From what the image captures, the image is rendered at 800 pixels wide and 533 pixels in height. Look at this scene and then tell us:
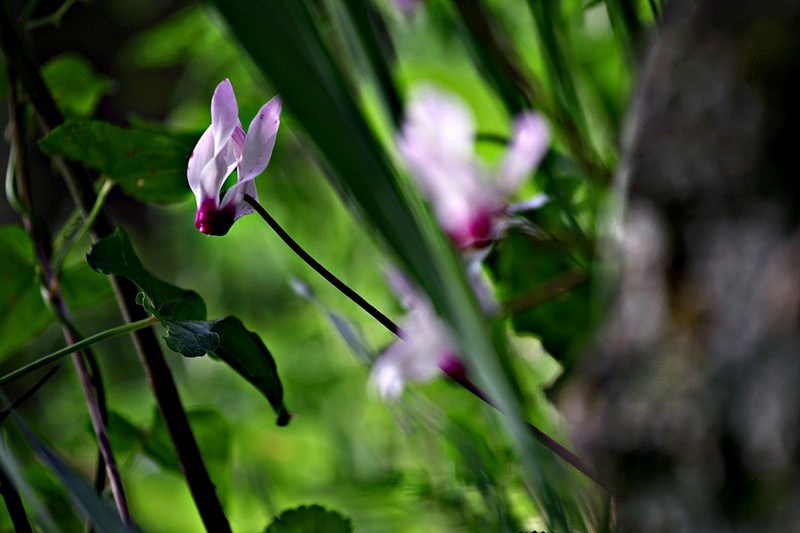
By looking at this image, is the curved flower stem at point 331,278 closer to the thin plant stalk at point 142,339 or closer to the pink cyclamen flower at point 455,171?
the thin plant stalk at point 142,339

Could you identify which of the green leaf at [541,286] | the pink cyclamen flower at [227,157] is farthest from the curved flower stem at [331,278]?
the green leaf at [541,286]

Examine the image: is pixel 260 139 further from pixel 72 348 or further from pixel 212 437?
pixel 212 437

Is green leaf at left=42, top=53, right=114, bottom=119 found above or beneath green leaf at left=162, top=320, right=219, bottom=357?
above

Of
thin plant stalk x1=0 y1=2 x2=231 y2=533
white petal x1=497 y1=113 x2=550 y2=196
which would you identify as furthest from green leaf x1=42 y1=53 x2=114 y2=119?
white petal x1=497 y1=113 x2=550 y2=196

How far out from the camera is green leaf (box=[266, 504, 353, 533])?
29 centimetres

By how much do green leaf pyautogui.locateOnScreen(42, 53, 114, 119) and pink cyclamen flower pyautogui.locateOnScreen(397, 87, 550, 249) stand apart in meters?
0.17

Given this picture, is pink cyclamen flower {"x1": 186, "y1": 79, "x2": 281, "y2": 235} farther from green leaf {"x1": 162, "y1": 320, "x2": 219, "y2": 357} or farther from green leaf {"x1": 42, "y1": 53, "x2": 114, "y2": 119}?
green leaf {"x1": 42, "y1": 53, "x2": 114, "y2": 119}

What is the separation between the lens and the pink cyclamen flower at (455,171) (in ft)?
1.55

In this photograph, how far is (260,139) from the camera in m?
0.27

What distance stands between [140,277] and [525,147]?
0.23m

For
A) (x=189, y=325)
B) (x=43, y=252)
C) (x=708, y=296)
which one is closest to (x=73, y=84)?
(x=43, y=252)

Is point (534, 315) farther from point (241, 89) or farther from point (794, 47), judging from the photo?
point (241, 89)

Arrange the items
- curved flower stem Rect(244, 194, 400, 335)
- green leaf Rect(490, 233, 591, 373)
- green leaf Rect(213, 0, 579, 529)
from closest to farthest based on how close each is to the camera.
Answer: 1. green leaf Rect(213, 0, 579, 529)
2. curved flower stem Rect(244, 194, 400, 335)
3. green leaf Rect(490, 233, 591, 373)

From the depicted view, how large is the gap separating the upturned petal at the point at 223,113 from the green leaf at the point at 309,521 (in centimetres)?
12
